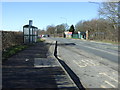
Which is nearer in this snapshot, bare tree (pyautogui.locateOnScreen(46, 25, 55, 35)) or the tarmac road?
the tarmac road

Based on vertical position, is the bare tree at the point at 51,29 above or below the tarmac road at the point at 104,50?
above

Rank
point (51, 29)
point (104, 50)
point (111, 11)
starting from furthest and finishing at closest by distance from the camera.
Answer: point (51, 29) → point (111, 11) → point (104, 50)

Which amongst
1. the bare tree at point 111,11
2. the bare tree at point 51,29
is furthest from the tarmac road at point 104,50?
the bare tree at point 51,29

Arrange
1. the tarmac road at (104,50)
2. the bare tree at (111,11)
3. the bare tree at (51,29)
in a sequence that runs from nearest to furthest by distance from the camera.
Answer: the tarmac road at (104,50)
the bare tree at (111,11)
the bare tree at (51,29)

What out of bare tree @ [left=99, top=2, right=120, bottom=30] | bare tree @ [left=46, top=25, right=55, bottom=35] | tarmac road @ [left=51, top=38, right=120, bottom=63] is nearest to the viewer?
tarmac road @ [left=51, top=38, right=120, bottom=63]

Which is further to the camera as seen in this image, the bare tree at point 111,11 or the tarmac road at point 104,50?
the bare tree at point 111,11

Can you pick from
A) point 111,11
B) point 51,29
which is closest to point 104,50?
point 111,11

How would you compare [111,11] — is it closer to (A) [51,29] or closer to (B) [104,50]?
(B) [104,50]

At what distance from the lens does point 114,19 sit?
1812 inches

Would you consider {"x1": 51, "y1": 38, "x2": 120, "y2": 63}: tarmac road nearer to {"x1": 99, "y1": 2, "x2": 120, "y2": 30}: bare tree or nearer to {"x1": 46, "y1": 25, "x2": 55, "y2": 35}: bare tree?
{"x1": 99, "y1": 2, "x2": 120, "y2": 30}: bare tree

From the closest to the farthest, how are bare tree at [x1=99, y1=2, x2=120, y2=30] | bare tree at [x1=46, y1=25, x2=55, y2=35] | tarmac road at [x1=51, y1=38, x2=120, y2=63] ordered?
tarmac road at [x1=51, y1=38, x2=120, y2=63], bare tree at [x1=99, y1=2, x2=120, y2=30], bare tree at [x1=46, y1=25, x2=55, y2=35]

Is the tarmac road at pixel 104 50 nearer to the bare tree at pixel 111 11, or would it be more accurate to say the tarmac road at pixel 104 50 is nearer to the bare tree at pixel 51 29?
the bare tree at pixel 111 11

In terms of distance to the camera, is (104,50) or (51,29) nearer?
(104,50)

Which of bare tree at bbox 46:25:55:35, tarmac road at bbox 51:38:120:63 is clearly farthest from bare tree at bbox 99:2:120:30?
bare tree at bbox 46:25:55:35
